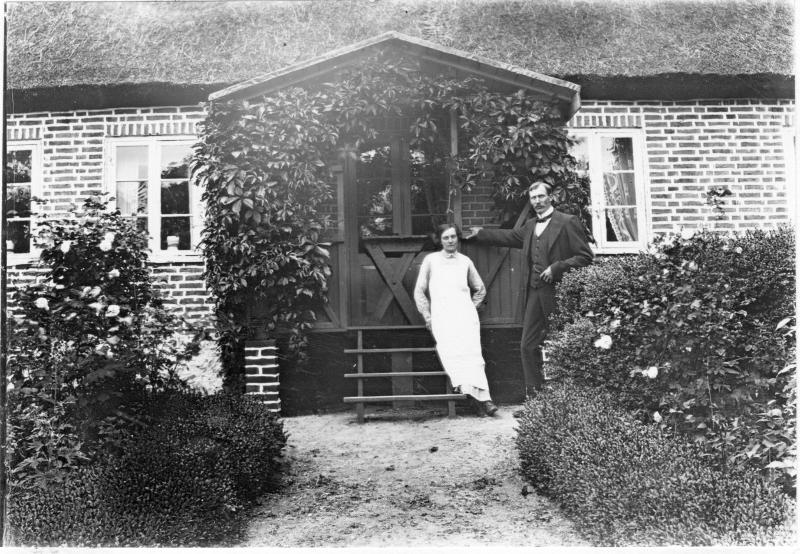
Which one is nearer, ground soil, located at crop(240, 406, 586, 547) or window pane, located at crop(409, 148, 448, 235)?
ground soil, located at crop(240, 406, 586, 547)

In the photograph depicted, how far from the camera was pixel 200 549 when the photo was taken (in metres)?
3.76

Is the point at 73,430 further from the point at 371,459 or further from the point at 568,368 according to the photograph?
the point at 568,368

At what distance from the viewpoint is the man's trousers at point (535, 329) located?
6.74 metres

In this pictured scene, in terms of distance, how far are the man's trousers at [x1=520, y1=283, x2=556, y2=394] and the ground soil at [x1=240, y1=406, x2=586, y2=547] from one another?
0.48 meters

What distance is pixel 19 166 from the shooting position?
8344 millimetres

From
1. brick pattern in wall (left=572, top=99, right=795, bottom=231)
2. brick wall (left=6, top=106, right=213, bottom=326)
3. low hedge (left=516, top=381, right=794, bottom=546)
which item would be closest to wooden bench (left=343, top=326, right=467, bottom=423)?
low hedge (left=516, top=381, right=794, bottom=546)

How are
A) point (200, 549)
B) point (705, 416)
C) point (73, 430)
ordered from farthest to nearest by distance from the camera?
point (73, 430) → point (705, 416) → point (200, 549)

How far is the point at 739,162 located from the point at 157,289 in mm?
7030

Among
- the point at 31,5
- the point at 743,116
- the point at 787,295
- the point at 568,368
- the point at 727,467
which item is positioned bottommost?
the point at 727,467

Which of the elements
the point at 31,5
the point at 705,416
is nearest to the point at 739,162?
the point at 705,416

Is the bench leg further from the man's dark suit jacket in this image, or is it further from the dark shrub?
the dark shrub

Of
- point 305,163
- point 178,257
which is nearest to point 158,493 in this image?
point 305,163

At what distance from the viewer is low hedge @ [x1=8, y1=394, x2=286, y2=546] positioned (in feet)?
12.2

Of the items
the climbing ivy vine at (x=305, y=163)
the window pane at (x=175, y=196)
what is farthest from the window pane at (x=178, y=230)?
the climbing ivy vine at (x=305, y=163)
